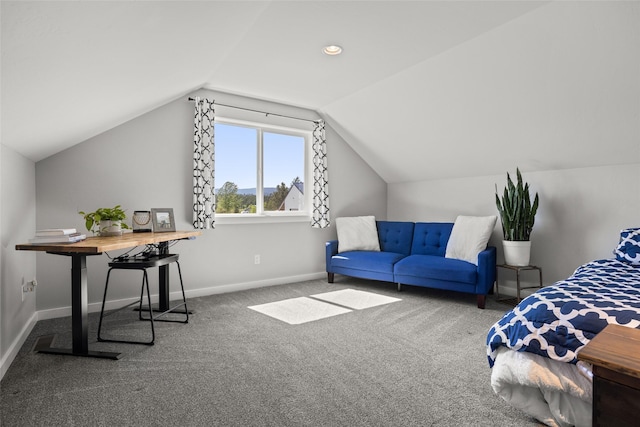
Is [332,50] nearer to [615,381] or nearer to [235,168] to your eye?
[235,168]

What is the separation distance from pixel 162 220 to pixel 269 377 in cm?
194

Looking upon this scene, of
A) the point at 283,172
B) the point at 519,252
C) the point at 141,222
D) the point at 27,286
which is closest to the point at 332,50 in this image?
the point at 283,172

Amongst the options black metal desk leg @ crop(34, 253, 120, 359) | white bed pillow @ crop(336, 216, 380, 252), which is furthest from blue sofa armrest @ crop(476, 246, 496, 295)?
black metal desk leg @ crop(34, 253, 120, 359)

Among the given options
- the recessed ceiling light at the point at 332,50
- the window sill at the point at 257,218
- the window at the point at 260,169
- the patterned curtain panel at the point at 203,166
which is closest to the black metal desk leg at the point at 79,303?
the patterned curtain panel at the point at 203,166

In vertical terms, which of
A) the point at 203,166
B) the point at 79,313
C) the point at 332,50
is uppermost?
the point at 332,50

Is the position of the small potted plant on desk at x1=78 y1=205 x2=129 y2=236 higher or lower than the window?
lower

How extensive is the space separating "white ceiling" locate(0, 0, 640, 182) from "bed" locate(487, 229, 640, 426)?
191cm

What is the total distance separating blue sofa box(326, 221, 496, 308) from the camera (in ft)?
11.9

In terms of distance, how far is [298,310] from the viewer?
351 centimetres

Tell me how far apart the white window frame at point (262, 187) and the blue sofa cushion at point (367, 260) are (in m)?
0.75

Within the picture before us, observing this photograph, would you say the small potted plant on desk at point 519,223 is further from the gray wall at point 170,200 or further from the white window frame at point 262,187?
the white window frame at point 262,187

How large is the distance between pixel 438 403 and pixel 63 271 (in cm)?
335

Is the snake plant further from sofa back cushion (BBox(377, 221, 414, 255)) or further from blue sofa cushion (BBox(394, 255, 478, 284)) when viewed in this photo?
sofa back cushion (BBox(377, 221, 414, 255))

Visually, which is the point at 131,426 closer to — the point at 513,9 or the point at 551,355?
the point at 551,355
